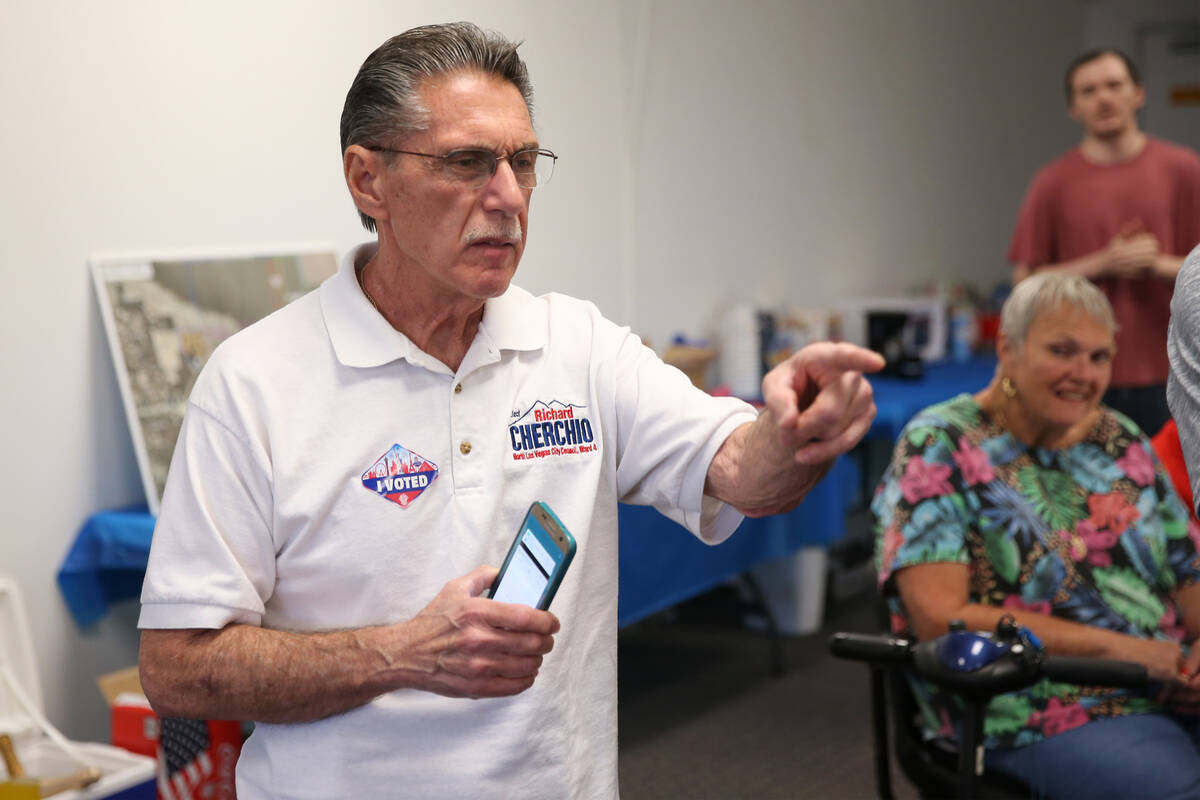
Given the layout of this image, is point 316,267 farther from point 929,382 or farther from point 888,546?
point 929,382

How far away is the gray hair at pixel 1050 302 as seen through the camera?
2066 mm

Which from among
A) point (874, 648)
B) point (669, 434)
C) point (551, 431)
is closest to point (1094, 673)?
point (874, 648)

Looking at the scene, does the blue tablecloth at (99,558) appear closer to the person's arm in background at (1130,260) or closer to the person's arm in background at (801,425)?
the person's arm in background at (801,425)

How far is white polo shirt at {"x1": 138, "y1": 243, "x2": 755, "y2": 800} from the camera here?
118cm

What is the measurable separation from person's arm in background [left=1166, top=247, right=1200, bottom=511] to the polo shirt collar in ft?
2.23

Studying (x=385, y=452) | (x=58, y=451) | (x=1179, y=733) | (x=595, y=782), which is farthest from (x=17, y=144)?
(x=1179, y=733)

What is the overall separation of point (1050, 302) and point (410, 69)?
1343mm

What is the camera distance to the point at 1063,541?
6.38ft

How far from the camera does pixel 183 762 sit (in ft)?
7.20

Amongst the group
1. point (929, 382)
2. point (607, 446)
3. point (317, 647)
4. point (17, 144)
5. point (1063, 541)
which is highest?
point (17, 144)

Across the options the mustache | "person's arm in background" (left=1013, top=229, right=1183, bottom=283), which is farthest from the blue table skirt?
the mustache

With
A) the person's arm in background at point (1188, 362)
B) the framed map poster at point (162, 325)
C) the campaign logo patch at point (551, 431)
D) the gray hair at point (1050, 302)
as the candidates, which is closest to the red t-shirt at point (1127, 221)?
the gray hair at point (1050, 302)

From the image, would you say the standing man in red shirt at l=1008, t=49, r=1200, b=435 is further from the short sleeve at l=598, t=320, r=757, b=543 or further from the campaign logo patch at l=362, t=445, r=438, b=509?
the campaign logo patch at l=362, t=445, r=438, b=509

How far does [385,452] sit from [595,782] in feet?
1.47
